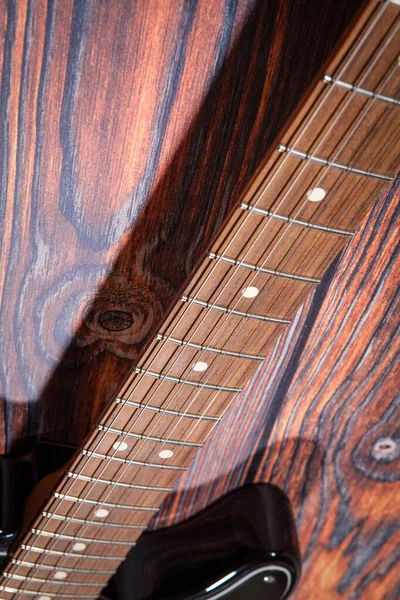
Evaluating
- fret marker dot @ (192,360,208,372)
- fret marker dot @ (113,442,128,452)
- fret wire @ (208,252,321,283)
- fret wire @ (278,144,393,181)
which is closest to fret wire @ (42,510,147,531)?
fret marker dot @ (113,442,128,452)

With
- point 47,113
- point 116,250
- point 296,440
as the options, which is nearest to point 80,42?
point 47,113

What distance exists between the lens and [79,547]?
29.6 inches

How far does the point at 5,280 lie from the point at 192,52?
0.30 m

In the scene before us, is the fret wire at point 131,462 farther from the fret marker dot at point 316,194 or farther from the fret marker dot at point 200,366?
the fret marker dot at point 316,194

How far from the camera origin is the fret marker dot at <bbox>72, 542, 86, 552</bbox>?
0.75 m

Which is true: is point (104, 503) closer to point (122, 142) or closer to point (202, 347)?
point (202, 347)

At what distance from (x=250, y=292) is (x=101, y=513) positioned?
0.33 meters

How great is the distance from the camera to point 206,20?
54 centimetres

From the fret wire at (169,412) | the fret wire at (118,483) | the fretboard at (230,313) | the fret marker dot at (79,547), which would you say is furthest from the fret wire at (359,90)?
the fret marker dot at (79,547)

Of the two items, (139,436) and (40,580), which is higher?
(139,436)

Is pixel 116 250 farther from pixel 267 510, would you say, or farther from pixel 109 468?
pixel 267 510

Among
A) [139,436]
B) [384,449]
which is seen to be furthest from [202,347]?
[384,449]

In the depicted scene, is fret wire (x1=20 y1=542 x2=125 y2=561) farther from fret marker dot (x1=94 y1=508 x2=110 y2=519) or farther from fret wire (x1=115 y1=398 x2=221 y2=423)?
fret wire (x1=115 y1=398 x2=221 y2=423)

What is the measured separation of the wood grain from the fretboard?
10 cm
